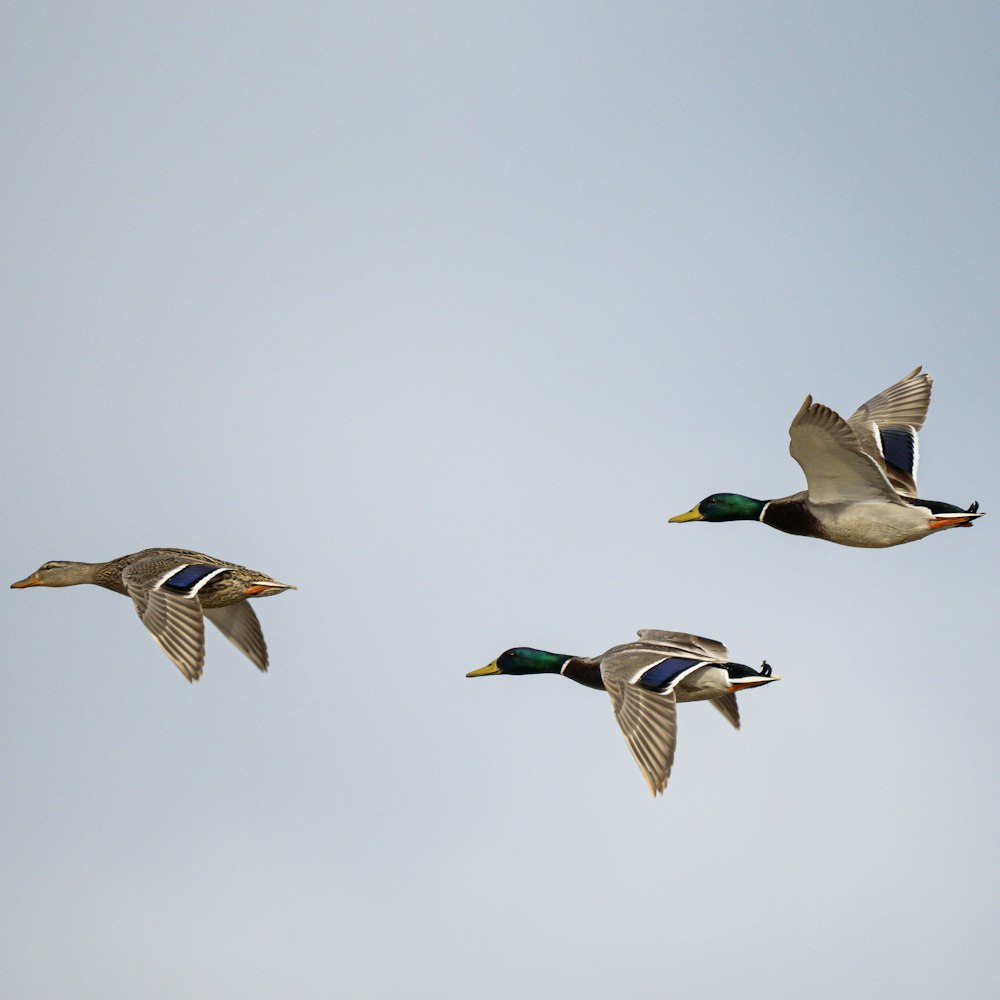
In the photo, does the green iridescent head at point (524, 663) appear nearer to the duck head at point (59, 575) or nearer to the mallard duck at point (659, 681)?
the mallard duck at point (659, 681)

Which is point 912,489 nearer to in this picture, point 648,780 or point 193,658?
point 648,780

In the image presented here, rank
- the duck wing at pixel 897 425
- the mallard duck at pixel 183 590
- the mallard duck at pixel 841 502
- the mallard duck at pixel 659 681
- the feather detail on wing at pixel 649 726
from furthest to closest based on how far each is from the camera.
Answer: the duck wing at pixel 897 425
the mallard duck at pixel 841 502
the mallard duck at pixel 183 590
the mallard duck at pixel 659 681
the feather detail on wing at pixel 649 726

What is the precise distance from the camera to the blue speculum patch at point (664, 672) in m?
17.4

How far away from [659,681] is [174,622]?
17.7 feet

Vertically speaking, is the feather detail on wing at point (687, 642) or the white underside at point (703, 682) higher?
the feather detail on wing at point (687, 642)

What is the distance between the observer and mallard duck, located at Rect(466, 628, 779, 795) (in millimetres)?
16781

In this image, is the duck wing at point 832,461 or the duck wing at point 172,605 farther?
the duck wing at point 832,461

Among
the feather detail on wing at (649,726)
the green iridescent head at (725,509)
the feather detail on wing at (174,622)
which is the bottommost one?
the feather detail on wing at (649,726)

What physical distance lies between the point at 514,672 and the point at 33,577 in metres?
6.69

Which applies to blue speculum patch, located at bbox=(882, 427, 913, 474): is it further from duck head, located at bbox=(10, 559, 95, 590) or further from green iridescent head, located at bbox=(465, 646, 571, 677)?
duck head, located at bbox=(10, 559, 95, 590)

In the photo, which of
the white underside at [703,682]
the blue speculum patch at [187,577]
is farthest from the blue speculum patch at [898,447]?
the blue speculum patch at [187,577]

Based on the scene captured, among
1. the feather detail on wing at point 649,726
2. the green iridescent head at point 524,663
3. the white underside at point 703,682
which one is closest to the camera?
the feather detail on wing at point 649,726

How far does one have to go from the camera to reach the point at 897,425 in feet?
71.7

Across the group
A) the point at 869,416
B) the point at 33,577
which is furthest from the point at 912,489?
the point at 33,577
